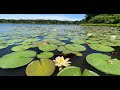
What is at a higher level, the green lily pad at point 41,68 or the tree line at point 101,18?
the tree line at point 101,18

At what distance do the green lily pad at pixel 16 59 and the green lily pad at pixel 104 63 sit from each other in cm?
47

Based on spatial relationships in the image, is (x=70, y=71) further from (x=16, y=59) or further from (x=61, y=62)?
(x=16, y=59)

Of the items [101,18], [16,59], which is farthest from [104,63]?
[101,18]

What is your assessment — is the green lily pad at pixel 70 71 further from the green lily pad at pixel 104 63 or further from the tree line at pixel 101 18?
the tree line at pixel 101 18

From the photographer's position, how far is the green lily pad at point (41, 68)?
3.35 ft

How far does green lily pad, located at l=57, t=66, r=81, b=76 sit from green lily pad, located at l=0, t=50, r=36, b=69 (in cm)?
29

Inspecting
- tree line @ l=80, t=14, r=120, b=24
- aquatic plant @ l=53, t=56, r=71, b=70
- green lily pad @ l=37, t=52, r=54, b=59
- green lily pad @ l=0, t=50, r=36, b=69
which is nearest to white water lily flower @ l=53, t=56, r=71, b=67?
aquatic plant @ l=53, t=56, r=71, b=70

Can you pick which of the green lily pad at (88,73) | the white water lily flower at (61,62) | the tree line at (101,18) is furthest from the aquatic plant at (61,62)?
the tree line at (101,18)

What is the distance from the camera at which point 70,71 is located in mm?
1041

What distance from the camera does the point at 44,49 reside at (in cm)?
147

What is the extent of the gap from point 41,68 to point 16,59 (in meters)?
0.27
